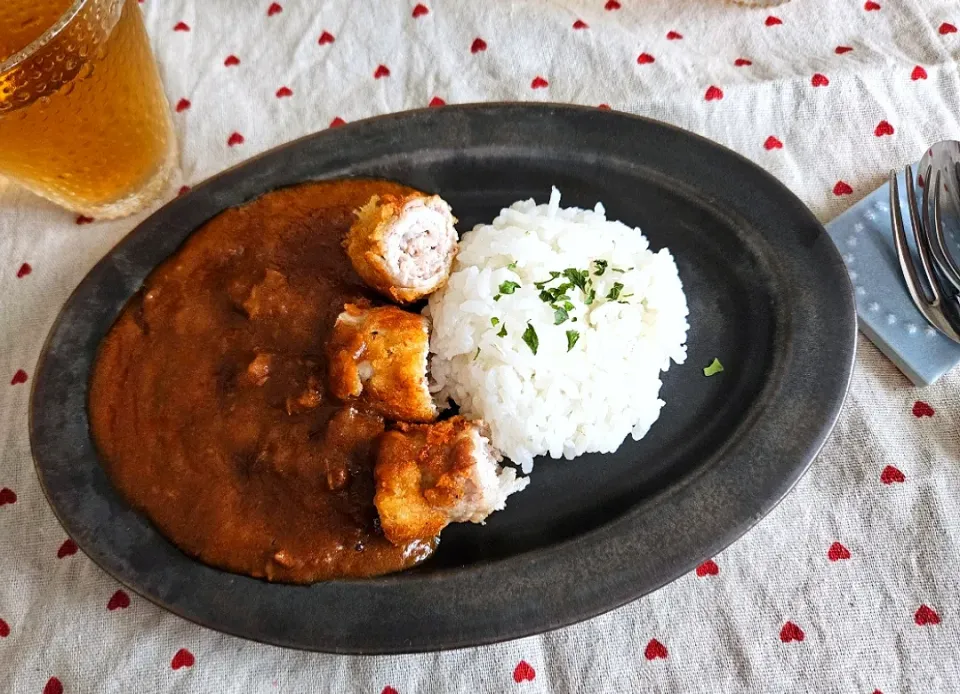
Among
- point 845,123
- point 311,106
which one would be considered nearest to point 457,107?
point 311,106

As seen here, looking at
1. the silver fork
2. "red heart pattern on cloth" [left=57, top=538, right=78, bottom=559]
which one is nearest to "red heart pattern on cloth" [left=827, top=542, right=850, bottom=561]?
the silver fork

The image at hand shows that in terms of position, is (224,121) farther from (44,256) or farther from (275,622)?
(275,622)

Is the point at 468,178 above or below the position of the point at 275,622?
above

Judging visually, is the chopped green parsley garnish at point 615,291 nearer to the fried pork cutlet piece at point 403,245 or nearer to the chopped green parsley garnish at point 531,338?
the chopped green parsley garnish at point 531,338

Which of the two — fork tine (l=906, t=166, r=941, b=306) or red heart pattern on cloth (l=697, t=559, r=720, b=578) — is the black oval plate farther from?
fork tine (l=906, t=166, r=941, b=306)

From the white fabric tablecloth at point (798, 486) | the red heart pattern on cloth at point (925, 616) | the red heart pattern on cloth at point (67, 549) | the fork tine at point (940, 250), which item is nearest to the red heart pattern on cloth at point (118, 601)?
the white fabric tablecloth at point (798, 486)

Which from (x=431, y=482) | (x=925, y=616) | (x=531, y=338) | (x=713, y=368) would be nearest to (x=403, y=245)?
(x=531, y=338)

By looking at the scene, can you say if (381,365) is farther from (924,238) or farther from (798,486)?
(924,238)
